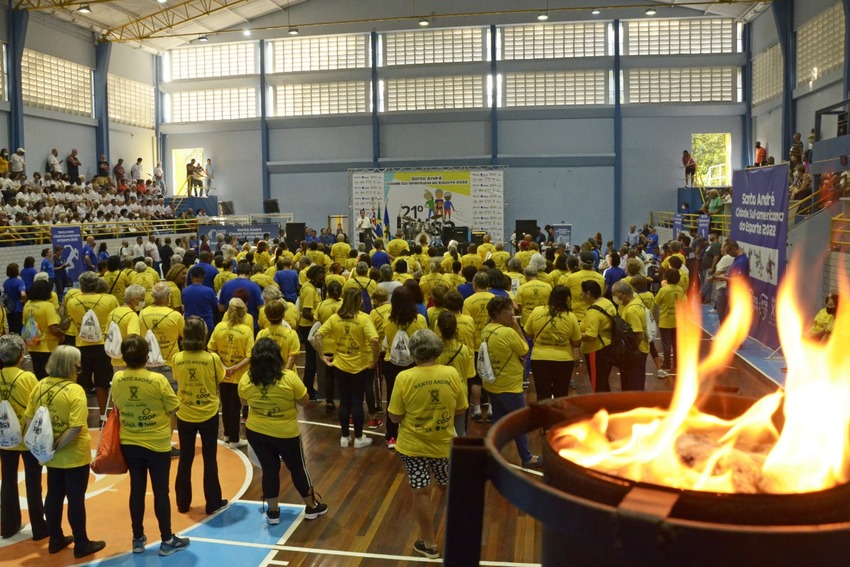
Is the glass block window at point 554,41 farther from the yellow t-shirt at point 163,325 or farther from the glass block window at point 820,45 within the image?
the yellow t-shirt at point 163,325

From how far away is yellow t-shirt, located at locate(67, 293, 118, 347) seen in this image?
27.5ft

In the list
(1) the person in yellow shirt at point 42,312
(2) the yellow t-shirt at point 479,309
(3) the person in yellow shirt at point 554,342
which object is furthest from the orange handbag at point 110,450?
(2) the yellow t-shirt at point 479,309

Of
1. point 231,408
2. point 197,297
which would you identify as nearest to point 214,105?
point 197,297

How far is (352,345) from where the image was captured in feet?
23.8

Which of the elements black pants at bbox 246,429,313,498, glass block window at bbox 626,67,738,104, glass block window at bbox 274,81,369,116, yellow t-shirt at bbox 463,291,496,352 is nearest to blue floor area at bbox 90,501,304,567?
black pants at bbox 246,429,313,498

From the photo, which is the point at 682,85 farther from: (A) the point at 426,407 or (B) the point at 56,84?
(A) the point at 426,407

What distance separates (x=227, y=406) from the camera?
7.41 metres

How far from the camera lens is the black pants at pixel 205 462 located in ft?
19.4

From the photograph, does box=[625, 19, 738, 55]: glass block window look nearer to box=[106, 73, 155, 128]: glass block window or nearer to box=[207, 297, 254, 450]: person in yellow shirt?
box=[106, 73, 155, 128]: glass block window

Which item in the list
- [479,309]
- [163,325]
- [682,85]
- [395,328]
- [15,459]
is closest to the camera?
[15,459]

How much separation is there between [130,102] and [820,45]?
23.4 meters

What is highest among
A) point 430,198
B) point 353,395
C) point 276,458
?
point 430,198

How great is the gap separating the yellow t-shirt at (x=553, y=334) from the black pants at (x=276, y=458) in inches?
99.3

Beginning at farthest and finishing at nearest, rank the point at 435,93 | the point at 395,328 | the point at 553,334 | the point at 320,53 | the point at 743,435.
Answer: the point at 320,53 → the point at 435,93 → the point at 395,328 → the point at 553,334 → the point at 743,435
